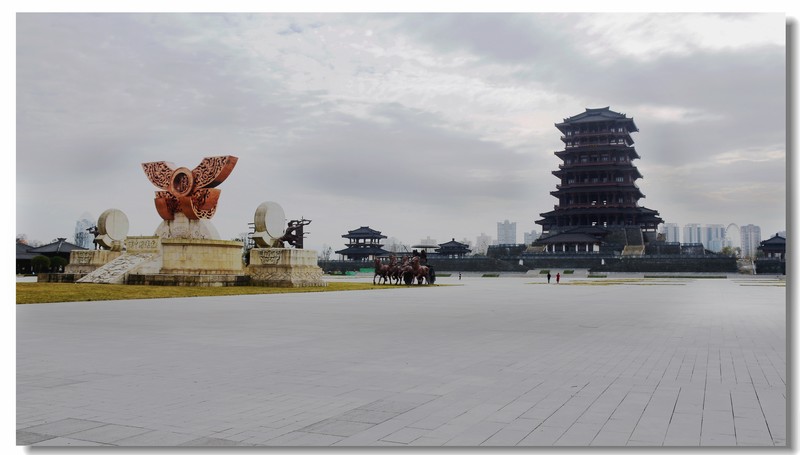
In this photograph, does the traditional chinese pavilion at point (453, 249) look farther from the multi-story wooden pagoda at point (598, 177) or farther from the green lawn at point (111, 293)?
the green lawn at point (111, 293)

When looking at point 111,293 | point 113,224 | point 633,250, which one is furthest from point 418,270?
point 633,250

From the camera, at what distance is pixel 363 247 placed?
86.1 m

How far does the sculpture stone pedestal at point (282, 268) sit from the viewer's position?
1197 inches

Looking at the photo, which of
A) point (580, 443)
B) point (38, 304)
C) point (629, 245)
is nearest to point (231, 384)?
point (580, 443)

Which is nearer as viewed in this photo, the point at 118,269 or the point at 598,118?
the point at 118,269

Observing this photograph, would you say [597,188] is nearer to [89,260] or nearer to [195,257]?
[195,257]

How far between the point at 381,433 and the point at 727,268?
60086mm

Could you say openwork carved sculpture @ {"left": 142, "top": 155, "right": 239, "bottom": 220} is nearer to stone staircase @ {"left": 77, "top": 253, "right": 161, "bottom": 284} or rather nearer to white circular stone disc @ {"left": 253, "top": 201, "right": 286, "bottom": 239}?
white circular stone disc @ {"left": 253, "top": 201, "right": 286, "bottom": 239}

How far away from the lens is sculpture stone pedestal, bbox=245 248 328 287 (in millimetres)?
30406

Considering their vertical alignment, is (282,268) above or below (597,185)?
below

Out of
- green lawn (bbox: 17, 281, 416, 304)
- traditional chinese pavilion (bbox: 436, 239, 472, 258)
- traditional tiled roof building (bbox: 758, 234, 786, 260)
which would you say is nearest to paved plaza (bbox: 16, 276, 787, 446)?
green lawn (bbox: 17, 281, 416, 304)

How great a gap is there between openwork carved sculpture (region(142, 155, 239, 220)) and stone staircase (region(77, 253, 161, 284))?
8.34 feet

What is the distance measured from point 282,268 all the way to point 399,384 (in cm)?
2477

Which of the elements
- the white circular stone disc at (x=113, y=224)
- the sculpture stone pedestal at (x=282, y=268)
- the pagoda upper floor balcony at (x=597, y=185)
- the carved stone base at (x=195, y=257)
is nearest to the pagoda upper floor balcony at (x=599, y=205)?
the pagoda upper floor balcony at (x=597, y=185)
